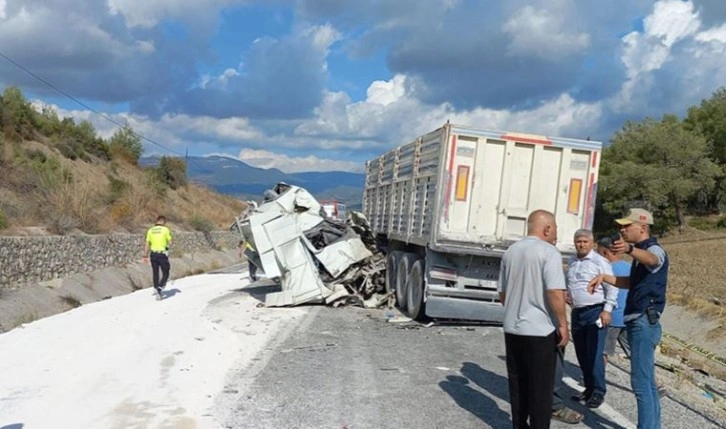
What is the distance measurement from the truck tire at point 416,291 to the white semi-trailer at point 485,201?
233 mm

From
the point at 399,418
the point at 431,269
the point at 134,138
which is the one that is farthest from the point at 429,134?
the point at 134,138

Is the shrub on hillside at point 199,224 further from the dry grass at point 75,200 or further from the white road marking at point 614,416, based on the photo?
the white road marking at point 614,416

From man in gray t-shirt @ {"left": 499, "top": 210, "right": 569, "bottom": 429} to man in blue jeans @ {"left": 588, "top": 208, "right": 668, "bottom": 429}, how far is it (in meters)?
0.60

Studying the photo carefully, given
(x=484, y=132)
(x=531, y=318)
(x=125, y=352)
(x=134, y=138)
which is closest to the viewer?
(x=531, y=318)

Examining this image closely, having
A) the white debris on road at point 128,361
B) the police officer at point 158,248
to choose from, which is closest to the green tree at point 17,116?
the police officer at point 158,248

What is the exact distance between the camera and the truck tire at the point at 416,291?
1194cm

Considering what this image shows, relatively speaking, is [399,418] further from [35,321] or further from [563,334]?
[35,321]

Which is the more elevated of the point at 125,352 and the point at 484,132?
the point at 484,132

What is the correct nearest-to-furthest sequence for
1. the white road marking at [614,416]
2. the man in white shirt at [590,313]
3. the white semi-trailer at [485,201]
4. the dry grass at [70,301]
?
1. the white road marking at [614,416]
2. the man in white shirt at [590,313]
3. the white semi-trailer at [485,201]
4. the dry grass at [70,301]

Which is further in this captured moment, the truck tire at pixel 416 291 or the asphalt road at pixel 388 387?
the truck tire at pixel 416 291

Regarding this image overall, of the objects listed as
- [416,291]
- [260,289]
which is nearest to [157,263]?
[260,289]

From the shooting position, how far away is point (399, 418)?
240 inches

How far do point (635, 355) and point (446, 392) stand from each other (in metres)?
2.28

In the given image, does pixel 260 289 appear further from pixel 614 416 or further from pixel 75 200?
pixel 614 416
